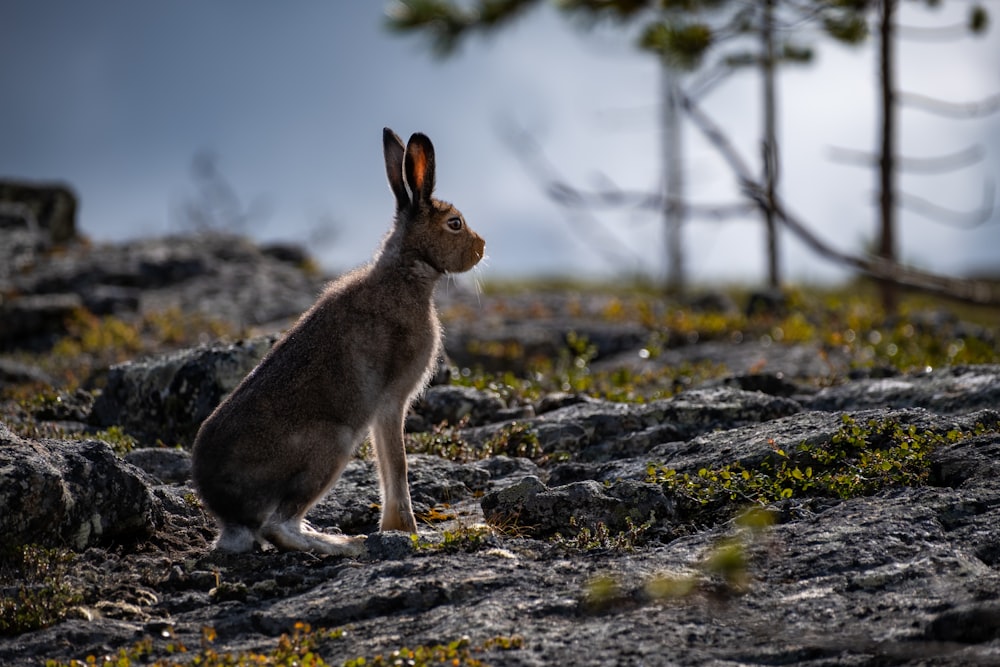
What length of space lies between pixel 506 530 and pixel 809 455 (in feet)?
7.95

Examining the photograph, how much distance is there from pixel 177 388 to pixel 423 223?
3847 mm

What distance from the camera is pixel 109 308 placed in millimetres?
20391

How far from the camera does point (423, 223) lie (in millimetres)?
9289

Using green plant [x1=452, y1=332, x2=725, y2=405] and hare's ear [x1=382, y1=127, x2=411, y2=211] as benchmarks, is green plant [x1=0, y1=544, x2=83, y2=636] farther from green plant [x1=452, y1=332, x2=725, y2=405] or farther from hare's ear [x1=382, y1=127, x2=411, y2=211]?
green plant [x1=452, y1=332, x2=725, y2=405]

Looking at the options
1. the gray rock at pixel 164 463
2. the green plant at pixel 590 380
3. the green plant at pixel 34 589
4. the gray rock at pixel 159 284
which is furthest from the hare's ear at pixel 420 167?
the gray rock at pixel 159 284

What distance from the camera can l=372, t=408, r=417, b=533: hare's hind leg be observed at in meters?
8.46

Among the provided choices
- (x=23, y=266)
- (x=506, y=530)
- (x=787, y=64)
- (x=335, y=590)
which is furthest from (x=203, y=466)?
(x=787, y=64)

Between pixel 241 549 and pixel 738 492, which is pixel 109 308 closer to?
pixel 241 549

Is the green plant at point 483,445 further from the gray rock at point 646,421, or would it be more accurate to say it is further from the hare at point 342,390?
the hare at point 342,390

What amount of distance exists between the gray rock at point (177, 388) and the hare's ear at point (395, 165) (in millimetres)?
3117

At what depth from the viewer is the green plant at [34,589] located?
6.98 metres

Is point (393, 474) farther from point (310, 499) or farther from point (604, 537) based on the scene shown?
point (604, 537)

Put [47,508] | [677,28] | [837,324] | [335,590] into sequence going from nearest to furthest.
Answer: [335,590] < [47,508] < [677,28] < [837,324]

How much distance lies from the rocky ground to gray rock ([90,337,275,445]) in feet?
0.08
